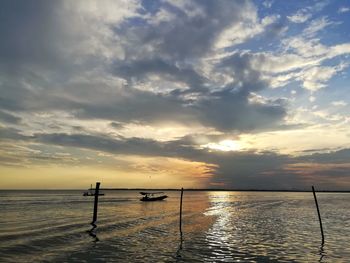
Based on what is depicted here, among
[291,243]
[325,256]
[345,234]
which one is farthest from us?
[345,234]

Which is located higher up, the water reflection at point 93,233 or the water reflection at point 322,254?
the water reflection at point 93,233

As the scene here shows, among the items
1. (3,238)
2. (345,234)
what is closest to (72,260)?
(3,238)

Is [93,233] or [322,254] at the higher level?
[93,233]

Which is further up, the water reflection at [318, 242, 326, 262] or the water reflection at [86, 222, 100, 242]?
the water reflection at [86, 222, 100, 242]

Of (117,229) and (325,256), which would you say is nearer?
(325,256)

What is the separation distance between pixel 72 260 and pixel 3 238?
34.5ft

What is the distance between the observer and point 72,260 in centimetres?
1911

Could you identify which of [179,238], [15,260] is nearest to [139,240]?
[179,238]

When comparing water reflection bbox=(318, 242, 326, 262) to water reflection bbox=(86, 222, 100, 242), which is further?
water reflection bbox=(86, 222, 100, 242)

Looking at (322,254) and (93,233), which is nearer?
(322,254)

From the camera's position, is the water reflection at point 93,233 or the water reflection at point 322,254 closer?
the water reflection at point 322,254

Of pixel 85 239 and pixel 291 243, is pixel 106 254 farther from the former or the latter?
pixel 291 243

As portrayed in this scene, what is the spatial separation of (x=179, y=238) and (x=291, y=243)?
8.87m

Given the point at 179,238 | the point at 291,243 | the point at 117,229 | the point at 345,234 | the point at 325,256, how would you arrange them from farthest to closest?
the point at 117,229, the point at 345,234, the point at 179,238, the point at 291,243, the point at 325,256
